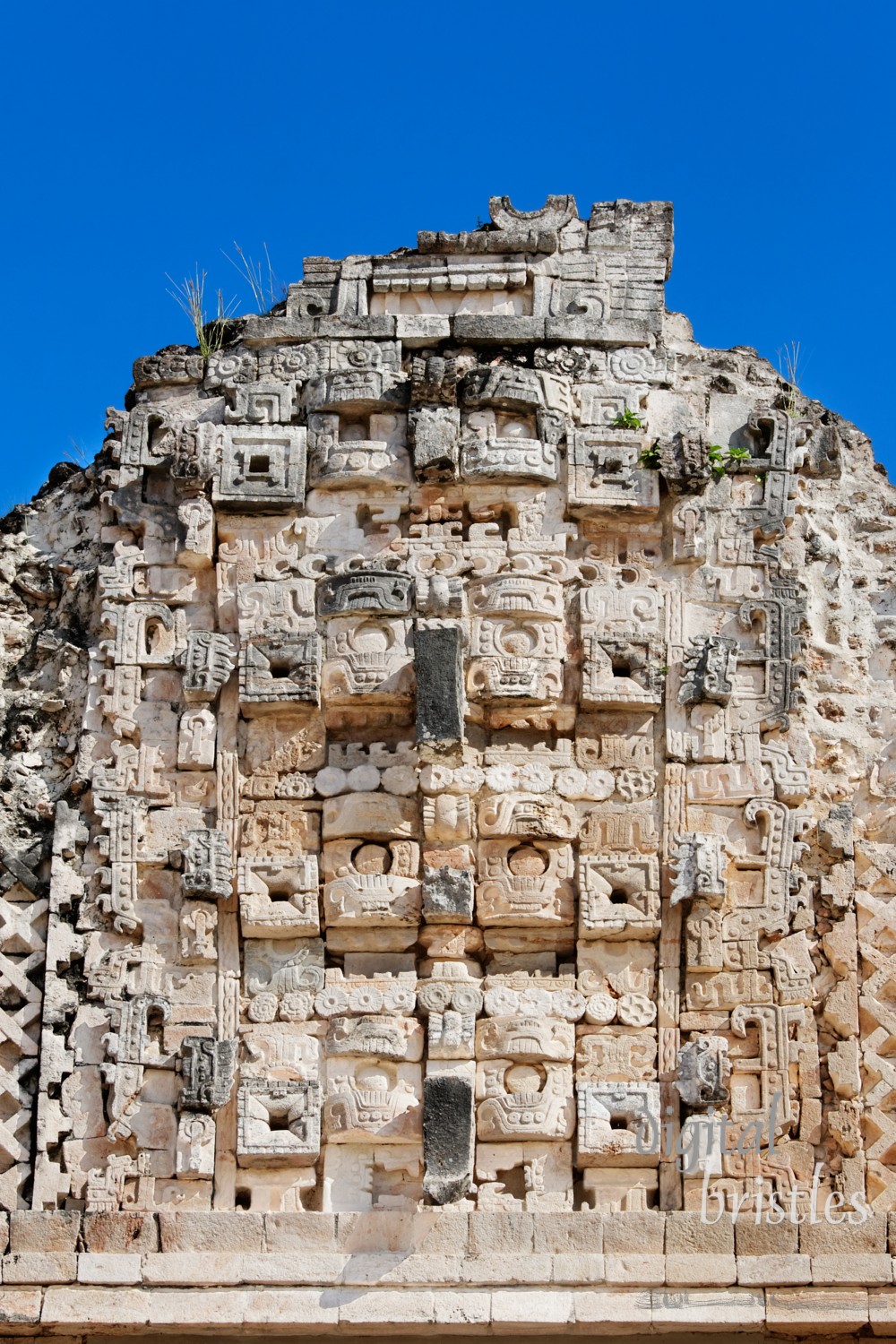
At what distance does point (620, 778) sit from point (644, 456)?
185cm

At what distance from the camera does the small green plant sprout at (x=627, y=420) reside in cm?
1263

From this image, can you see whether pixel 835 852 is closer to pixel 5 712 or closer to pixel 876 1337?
pixel 876 1337

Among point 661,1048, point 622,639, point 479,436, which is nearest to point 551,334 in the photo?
point 479,436

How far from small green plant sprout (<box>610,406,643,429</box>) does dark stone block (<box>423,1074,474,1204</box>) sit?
3756 mm

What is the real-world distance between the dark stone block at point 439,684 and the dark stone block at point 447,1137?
5.92ft

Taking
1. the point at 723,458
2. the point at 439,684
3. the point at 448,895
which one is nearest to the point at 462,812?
the point at 448,895

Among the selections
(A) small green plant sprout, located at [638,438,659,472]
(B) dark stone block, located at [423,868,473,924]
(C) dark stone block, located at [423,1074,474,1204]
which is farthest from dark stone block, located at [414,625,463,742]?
(C) dark stone block, located at [423,1074,474,1204]

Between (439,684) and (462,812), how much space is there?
692 mm

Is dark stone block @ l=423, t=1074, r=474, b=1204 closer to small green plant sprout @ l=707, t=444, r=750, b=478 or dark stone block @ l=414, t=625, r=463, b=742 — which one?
dark stone block @ l=414, t=625, r=463, b=742

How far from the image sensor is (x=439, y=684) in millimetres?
11945

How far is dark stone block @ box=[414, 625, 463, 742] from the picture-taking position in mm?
11852

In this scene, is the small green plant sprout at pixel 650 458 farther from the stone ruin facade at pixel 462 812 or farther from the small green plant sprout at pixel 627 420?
the small green plant sprout at pixel 627 420

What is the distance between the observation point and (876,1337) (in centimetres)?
1088

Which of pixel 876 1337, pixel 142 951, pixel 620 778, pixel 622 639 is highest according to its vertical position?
pixel 622 639
